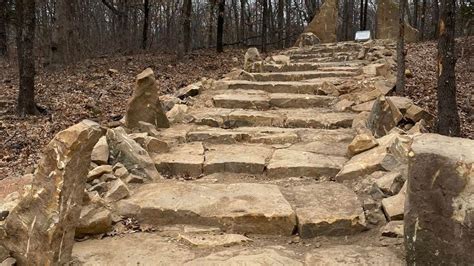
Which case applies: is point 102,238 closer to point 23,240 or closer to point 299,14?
point 23,240

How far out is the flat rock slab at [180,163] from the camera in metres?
4.70

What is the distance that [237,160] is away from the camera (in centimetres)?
478

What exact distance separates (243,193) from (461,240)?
1886mm

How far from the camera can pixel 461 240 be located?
254cm

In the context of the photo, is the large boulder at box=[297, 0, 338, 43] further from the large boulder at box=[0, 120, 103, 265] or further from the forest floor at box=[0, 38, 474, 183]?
the large boulder at box=[0, 120, 103, 265]

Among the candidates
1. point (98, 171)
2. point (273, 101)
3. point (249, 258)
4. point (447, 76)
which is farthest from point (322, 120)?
point (249, 258)

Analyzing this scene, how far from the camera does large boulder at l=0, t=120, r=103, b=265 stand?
2.82m

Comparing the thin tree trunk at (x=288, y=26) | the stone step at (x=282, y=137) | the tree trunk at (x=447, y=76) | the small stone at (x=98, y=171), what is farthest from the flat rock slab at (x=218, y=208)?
the thin tree trunk at (x=288, y=26)

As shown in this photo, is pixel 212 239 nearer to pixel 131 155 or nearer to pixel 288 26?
pixel 131 155

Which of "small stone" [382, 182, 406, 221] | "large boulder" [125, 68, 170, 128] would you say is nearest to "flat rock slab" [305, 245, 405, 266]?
"small stone" [382, 182, 406, 221]

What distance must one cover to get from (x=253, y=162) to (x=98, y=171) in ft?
5.13

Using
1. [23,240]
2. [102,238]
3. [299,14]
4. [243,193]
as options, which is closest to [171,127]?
[243,193]

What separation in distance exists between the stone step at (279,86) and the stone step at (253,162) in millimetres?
2837

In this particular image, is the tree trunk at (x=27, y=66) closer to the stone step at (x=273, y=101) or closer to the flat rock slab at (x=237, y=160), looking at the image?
the stone step at (x=273, y=101)
